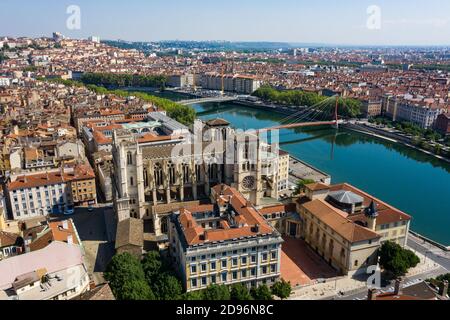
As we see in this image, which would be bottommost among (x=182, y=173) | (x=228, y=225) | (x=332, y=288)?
(x=332, y=288)

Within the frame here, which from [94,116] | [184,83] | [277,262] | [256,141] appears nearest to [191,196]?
[256,141]

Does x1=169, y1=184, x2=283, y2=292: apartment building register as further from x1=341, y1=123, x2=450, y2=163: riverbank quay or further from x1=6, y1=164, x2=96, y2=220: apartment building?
x1=341, y1=123, x2=450, y2=163: riverbank quay

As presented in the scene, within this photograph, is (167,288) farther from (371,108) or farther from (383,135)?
(371,108)

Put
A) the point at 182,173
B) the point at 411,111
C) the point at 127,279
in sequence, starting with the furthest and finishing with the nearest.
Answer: the point at 411,111, the point at 182,173, the point at 127,279

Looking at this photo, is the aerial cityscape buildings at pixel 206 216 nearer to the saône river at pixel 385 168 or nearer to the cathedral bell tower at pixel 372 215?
the cathedral bell tower at pixel 372 215

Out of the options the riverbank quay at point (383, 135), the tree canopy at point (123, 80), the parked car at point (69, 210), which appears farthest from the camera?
the tree canopy at point (123, 80)

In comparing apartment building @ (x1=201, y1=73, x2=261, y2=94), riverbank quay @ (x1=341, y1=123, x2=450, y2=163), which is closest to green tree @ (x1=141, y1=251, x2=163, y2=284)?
riverbank quay @ (x1=341, y1=123, x2=450, y2=163)

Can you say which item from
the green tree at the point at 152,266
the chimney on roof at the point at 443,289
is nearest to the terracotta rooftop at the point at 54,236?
the green tree at the point at 152,266

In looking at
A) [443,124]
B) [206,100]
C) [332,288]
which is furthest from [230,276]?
[206,100]
